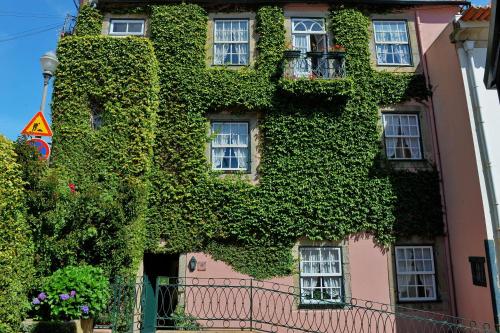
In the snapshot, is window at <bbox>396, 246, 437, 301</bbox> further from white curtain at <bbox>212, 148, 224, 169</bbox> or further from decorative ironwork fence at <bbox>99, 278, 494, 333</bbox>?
white curtain at <bbox>212, 148, 224, 169</bbox>

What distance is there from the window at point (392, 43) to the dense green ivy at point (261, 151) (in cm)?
69

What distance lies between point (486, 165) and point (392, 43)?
533cm

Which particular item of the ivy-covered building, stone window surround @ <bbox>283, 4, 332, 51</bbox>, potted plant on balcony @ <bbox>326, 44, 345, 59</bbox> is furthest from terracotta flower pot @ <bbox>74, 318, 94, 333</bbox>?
stone window surround @ <bbox>283, 4, 332, 51</bbox>

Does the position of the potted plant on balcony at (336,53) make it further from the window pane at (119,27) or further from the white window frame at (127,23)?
the window pane at (119,27)

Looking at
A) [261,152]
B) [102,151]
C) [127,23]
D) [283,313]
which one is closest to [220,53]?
[127,23]

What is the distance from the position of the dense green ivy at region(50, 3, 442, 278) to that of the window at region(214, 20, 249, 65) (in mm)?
504

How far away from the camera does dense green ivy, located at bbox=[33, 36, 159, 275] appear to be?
9156mm

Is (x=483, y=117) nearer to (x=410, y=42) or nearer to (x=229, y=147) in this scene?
(x=410, y=42)

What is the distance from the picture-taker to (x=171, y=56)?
12352 mm

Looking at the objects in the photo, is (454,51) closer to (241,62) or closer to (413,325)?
(241,62)

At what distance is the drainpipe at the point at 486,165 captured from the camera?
9.02 meters

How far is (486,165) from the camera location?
376 inches

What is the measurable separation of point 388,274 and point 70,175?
8911mm

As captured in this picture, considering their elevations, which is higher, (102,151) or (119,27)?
(119,27)
